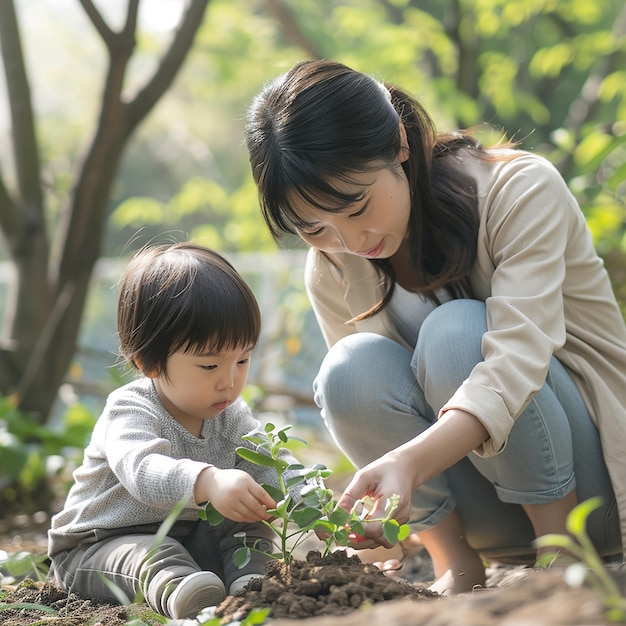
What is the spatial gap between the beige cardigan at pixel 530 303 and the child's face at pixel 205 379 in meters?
0.39

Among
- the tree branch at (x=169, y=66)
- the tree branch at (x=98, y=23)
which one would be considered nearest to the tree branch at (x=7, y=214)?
the tree branch at (x=169, y=66)

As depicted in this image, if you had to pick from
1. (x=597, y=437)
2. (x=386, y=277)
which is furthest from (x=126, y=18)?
(x=597, y=437)

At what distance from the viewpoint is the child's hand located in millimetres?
1320

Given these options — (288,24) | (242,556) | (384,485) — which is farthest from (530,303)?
(288,24)

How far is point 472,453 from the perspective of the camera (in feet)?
5.67

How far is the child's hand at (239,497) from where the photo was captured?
132 cm

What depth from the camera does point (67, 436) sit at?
2.97 metres

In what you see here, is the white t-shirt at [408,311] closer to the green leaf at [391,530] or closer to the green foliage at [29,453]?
the green leaf at [391,530]

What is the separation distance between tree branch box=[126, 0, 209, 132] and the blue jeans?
160 centimetres

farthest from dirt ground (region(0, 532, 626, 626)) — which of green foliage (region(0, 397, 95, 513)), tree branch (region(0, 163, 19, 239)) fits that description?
tree branch (region(0, 163, 19, 239))

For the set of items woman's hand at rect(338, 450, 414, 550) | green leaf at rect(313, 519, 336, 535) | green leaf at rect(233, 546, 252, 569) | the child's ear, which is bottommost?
green leaf at rect(233, 546, 252, 569)

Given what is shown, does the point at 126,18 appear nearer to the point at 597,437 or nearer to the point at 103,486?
the point at 103,486

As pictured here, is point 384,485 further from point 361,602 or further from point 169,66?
point 169,66

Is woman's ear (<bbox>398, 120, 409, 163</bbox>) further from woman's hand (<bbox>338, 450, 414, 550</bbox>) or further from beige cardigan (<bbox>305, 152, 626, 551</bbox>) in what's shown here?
woman's hand (<bbox>338, 450, 414, 550</bbox>)
